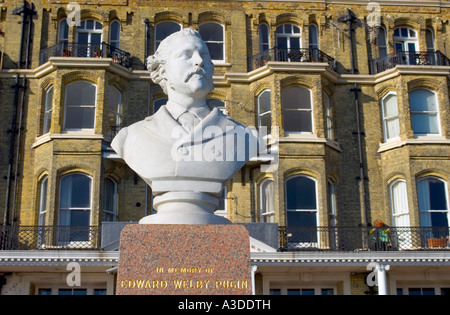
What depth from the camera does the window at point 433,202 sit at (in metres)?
23.0

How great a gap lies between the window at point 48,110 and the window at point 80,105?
626mm

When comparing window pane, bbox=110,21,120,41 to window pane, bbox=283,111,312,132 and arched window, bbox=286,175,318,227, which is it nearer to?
window pane, bbox=283,111,312,132

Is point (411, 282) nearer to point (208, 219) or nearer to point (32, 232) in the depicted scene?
point (32, 232)

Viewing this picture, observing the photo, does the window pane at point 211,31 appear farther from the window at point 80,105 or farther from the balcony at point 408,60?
the balcony at point 408,60

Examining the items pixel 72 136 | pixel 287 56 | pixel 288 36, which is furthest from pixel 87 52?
pixel 288 36

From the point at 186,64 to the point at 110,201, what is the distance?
619 inches

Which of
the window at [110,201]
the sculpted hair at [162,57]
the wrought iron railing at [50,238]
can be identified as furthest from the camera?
the window at [110,201]

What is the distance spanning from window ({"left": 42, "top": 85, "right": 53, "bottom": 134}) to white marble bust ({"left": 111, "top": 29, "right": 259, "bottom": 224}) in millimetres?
16159

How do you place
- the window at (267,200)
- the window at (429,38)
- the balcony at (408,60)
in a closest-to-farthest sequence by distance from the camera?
1. the window at (267,200)
2. the balcony at (408,60)
3. the window at (429,38)

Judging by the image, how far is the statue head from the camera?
7.69 meters

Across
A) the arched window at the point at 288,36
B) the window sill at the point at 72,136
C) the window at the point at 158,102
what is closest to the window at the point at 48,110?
the window sill at the point at 72,136

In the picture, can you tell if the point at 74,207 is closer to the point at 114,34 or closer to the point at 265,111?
the point at 114,34

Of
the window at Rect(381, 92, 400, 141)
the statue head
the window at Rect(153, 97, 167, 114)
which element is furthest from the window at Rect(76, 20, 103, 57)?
the statue head

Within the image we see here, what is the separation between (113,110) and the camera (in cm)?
2373
